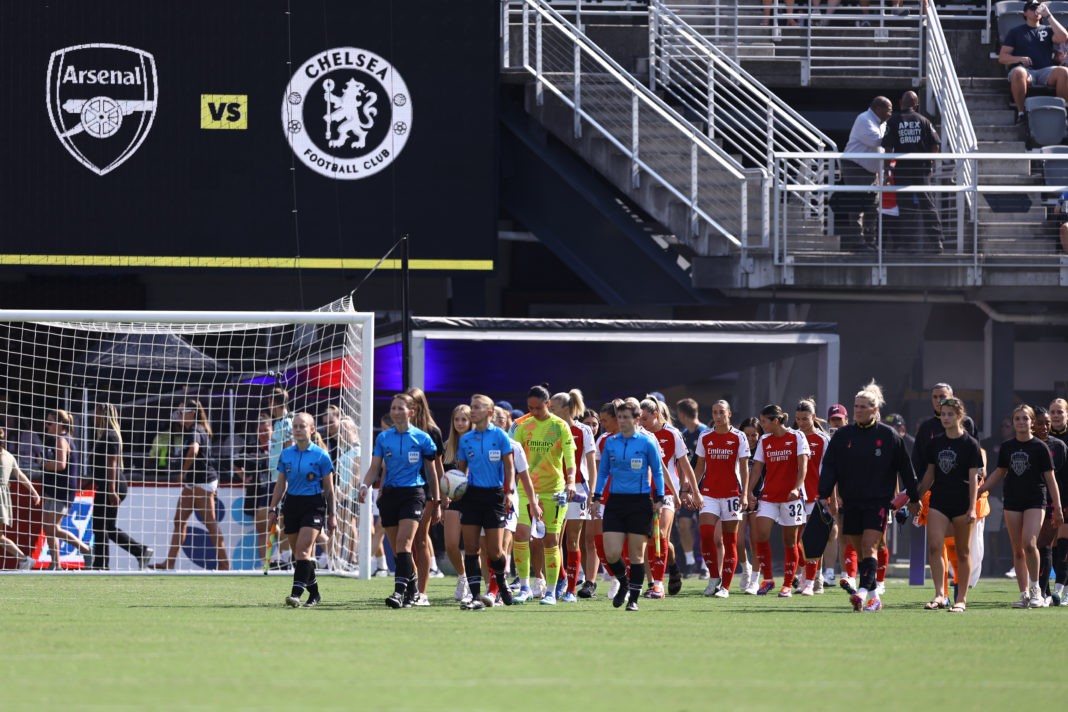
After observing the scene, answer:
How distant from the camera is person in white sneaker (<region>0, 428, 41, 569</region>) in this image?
749 inches

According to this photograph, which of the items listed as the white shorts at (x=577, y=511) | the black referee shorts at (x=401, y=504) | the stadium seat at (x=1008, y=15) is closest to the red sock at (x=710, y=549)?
the white shorts at (x=577, y=511)

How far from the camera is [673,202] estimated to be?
23.8 meters

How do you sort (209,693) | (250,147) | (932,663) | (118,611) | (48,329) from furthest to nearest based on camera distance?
(250,147) → (48,329) → (118,611) → (932,663) → (209,693)

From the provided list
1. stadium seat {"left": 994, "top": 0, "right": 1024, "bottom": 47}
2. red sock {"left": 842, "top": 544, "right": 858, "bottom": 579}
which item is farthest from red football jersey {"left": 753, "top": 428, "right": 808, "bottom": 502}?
stadium seat {"left": 994, "top": 0, "right": 1024, "bottom": 47}

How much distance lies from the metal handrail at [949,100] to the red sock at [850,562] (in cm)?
800

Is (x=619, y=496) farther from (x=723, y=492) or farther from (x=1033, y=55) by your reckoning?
(x=1033, y=55)

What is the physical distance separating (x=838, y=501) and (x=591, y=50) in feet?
28.3

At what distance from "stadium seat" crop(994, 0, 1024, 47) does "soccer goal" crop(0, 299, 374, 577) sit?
480 inches

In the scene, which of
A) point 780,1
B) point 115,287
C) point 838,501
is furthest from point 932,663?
point 780,1

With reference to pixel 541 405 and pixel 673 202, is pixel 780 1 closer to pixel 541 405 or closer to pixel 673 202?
pixel 673 202

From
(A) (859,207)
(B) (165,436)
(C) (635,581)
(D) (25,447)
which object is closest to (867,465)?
(C) (635,581)

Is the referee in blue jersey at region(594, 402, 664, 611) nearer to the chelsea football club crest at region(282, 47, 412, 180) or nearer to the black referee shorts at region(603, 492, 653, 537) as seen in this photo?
the black referee shorts at region(603, 492, 653, 537)

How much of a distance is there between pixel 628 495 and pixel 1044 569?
437 cm

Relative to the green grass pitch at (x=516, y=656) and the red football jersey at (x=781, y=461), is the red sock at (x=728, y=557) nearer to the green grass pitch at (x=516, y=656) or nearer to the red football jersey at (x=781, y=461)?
the red football jersey at (x=781, y=461)
